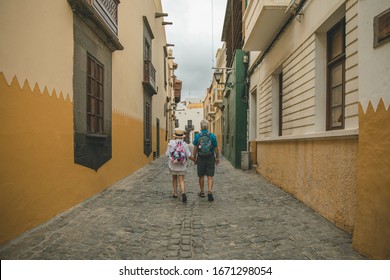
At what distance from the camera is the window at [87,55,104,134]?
6.42 meters

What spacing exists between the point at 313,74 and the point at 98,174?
4.95 metres

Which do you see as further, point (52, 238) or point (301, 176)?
point (301, 176)

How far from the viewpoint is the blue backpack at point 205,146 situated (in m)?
6.09

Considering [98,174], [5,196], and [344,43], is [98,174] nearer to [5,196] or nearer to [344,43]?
[5,196]

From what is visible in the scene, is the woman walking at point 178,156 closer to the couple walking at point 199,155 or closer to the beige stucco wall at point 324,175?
the couple walking at point 199,155

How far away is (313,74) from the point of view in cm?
541

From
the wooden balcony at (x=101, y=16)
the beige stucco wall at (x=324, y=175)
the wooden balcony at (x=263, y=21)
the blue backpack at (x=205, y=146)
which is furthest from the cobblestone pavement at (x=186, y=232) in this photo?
the wooden balcony at (x=263, y=21)

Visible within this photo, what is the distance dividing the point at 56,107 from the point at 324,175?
4436 mm

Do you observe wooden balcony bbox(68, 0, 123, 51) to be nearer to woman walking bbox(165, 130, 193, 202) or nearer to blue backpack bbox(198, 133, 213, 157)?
woman walking bbox(165, 130, 193, 202)

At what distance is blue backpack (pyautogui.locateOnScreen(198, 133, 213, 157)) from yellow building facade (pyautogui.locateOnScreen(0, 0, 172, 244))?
229 centimetres

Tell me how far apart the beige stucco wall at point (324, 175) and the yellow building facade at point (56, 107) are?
4.25 metres

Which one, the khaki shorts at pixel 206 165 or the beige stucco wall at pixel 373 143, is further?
the khaki shorts at pixel 206 165

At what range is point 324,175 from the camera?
482cm
